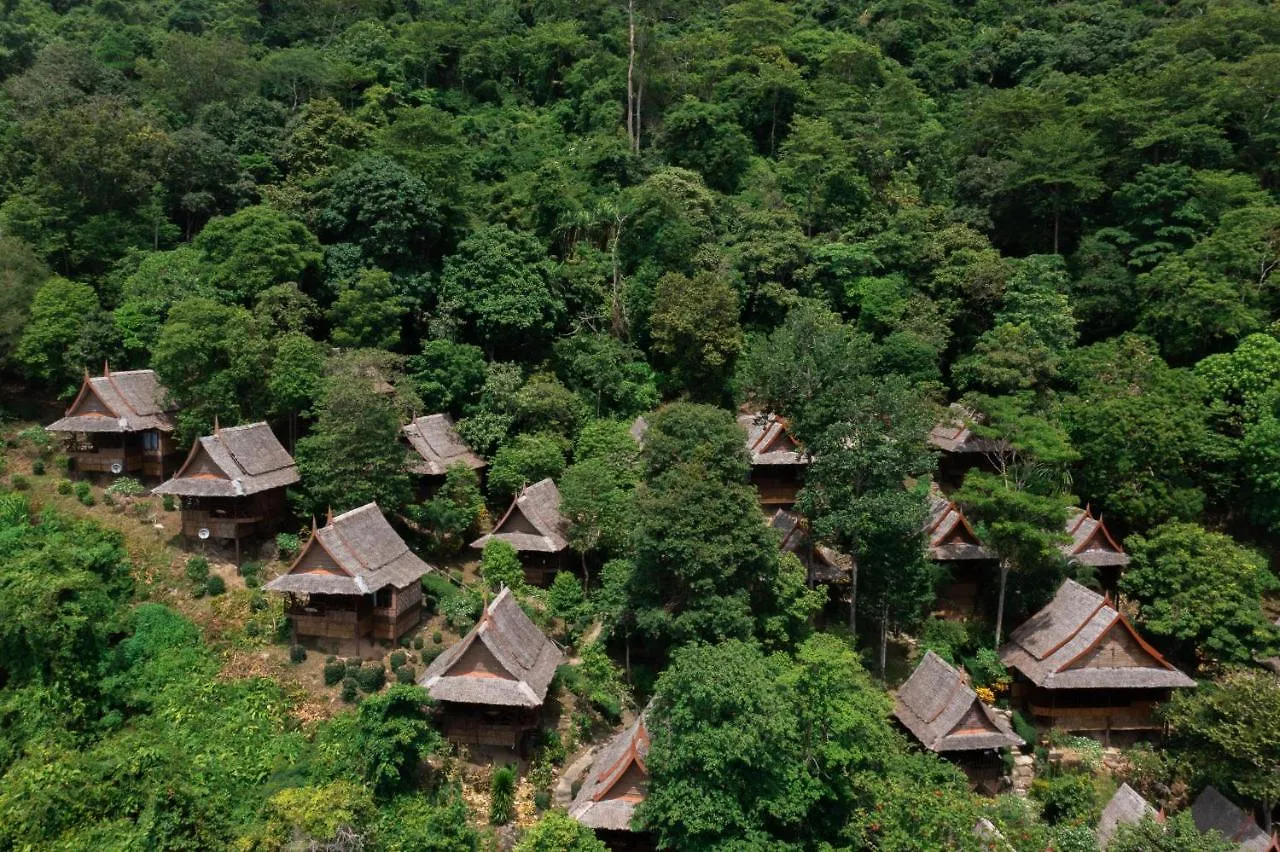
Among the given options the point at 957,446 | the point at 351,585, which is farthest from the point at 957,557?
the point at 351,585

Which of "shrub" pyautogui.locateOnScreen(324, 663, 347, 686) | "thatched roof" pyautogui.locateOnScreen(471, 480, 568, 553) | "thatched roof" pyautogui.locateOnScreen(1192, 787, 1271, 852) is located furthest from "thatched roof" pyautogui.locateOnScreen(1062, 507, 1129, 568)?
"shrub" pyautogui.locateOnScreen(324, 663, 347, 686)

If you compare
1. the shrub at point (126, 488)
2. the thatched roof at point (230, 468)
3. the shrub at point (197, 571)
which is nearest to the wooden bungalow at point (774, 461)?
the thatched roof at point (230, 468)

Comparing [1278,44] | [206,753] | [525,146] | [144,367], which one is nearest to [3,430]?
[144,367]

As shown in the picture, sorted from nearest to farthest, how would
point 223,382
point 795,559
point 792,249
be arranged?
point 795,559 → point 223,382 → point 792,249

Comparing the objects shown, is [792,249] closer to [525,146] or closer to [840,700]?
[525,146]

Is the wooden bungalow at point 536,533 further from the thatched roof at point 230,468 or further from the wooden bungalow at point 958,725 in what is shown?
the wooden bungalow at point 958,725

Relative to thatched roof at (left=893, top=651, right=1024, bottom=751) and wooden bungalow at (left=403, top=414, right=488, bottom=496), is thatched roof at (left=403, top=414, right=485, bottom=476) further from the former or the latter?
thatched roof at (left=893, top=651, right=1024, bottom=751)
